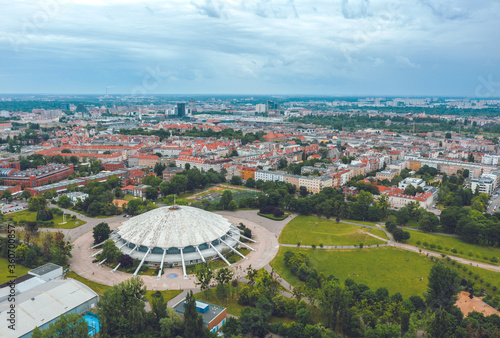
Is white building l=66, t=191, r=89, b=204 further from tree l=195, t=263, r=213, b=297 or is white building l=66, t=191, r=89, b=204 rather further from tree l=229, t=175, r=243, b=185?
tree l=195, t=263, r=213, b=297

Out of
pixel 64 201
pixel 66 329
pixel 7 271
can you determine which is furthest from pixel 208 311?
pixel 64 201

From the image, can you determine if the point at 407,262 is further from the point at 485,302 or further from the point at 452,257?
the point at 485,302

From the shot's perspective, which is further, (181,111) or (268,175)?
(181,111)

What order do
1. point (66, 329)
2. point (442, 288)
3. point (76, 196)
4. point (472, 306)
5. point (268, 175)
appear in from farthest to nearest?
point (268, 175) → point (76, 196) → point (472, 306) → point (442, 288) → point (66, 329)

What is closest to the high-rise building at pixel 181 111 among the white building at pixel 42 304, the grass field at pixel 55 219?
the grass field at pixel 55 219

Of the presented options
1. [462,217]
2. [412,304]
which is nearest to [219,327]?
[412,304]

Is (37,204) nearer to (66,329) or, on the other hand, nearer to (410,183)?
(66,329)
